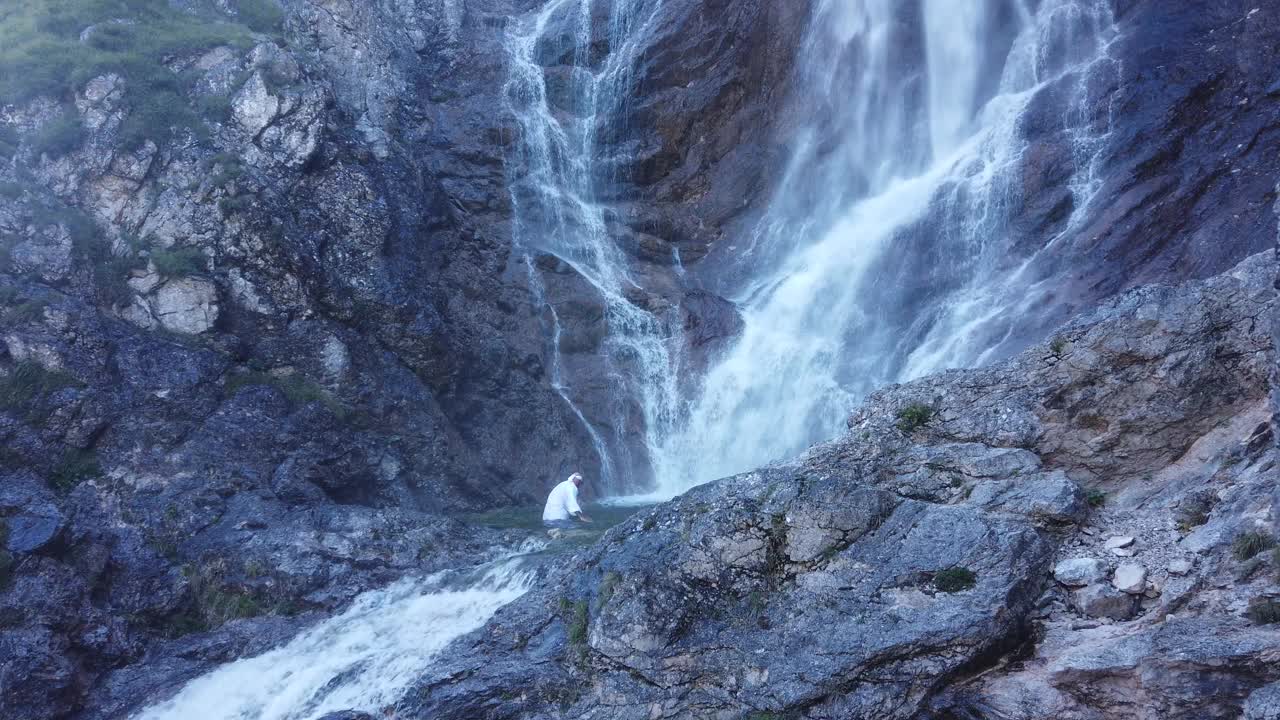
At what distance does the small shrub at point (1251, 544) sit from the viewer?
7145 mm

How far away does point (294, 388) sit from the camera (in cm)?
1736

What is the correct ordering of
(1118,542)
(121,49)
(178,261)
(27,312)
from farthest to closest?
(121,49), (178,261), (27,312), (1118,542)

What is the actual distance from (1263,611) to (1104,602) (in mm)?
1251

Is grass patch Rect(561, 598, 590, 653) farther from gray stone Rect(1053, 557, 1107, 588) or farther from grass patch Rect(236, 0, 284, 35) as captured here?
grass patch Rect(236, 0, 284, 35)

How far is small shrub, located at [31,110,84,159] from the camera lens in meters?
17.7

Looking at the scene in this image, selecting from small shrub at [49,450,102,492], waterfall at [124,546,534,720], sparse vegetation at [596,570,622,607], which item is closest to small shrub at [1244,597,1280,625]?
sparse vegetation at [596,570,622,607]

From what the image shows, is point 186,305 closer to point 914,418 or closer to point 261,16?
point 261,16

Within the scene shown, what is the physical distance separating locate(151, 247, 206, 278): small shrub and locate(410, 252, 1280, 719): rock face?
10453 mm

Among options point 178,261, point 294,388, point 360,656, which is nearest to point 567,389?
point 294,388

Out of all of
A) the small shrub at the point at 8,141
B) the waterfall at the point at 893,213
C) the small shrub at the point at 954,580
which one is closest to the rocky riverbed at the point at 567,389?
the small shrub at the point at 954,580

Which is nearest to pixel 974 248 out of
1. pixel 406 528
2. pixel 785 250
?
pixel 785 250

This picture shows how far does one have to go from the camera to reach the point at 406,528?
585 inches

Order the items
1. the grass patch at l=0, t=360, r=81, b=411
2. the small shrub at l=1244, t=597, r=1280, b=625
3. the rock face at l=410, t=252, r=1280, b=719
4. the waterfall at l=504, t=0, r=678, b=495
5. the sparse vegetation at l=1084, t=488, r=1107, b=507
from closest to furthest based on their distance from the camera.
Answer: the small shrub at l=1244, t=597, r=1280, b=625, the rock face at l=410, t=252, r=1280, b=719, the sparse vegetation at l=1084, t=488, r=1107, b=507, the grass patch at l=0, t=360, r=81, b=411, the waterfall at l=504, t=0, r=678, b=495


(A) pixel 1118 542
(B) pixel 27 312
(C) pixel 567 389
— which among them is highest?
(C) pixel 567 389
